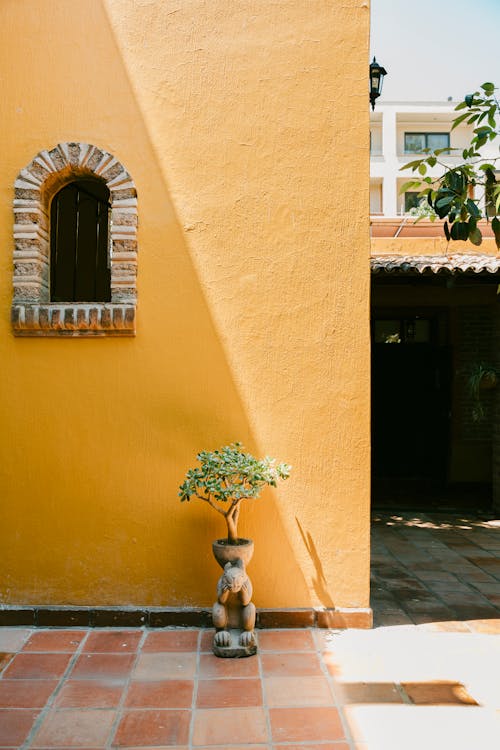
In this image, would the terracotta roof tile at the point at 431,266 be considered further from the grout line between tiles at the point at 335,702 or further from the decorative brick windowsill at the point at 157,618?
the grout line between tiles at the point at 335,702

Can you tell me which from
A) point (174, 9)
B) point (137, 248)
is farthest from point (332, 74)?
point (137, 248)

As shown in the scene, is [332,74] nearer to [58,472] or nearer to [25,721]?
[58,472]

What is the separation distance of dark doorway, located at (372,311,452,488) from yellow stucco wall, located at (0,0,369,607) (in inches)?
237

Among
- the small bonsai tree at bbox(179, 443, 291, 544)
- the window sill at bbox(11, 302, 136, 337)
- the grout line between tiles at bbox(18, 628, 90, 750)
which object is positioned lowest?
the grout line between tiles at bbox(18, 628, 90, 750)

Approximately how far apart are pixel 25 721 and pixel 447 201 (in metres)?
3.17

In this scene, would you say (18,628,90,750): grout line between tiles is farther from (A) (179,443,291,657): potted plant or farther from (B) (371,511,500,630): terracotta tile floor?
(B) (371,511,500,630): terracotta tile floor

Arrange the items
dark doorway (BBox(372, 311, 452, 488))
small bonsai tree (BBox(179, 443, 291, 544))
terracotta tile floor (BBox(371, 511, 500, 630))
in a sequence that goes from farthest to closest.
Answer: dark doorway (BBox(372, 311, 452, 488)), terracotta tile floor (BBox(371, 511, 500, 630)), small bonsai tree (BBox(179, 443, 291, 544))

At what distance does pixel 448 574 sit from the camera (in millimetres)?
5094

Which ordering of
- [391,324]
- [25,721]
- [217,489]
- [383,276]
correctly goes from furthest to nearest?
[391,324] → [383,276] → [217,489] → [25,721]

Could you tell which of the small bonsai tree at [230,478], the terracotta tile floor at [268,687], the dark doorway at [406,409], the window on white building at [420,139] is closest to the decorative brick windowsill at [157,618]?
the terracotta tile floor at [268,687]

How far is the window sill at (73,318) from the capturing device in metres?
3.76

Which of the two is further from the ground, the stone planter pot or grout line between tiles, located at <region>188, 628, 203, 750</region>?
the stone planter pot

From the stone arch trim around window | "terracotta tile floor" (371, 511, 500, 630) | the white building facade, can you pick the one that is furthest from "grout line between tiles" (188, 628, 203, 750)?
the white building facade

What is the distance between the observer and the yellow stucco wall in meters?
3.79
